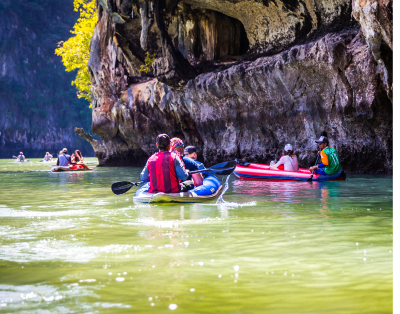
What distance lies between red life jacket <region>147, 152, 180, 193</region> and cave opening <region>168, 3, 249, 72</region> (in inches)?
533

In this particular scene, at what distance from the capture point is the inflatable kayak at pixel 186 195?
832 cm

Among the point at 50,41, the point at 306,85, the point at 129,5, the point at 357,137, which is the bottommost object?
the point at 357,137

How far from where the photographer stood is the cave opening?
21.6m

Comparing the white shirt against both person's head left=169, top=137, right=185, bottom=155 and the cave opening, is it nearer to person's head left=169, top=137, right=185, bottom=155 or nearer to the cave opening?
person's head left=169, top=137, right=185, bottom=155

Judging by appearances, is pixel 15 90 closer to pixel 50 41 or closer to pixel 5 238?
pixel 50 41

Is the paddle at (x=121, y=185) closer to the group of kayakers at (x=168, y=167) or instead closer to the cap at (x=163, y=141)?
the group of kayakers at (x=168, y=167)

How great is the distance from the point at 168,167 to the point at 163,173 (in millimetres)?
158

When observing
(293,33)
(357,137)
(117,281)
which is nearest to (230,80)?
(293,33)

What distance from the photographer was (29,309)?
3098 millimetres

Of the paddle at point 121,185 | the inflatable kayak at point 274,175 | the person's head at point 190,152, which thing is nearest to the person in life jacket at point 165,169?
the person's head at point 190,152

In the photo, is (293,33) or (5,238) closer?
(5,238)

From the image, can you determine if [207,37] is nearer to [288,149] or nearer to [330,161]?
[288,149]

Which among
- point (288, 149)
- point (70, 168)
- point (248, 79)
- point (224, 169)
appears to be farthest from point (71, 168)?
point (224, 169)
